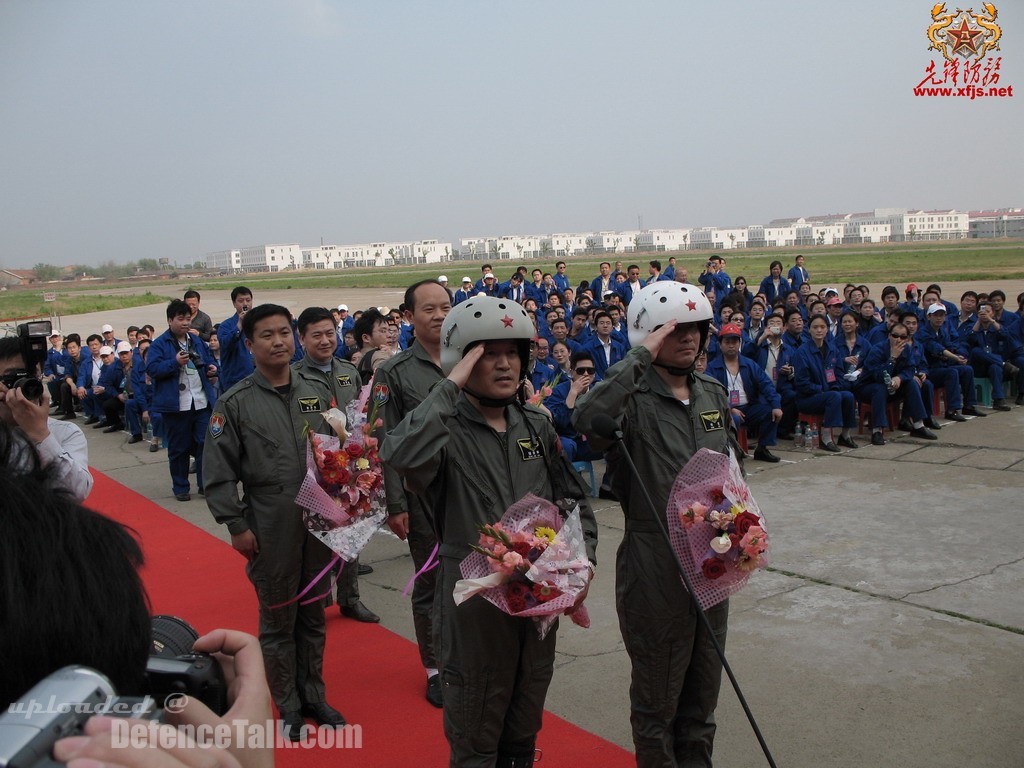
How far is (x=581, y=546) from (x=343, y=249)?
190912mm

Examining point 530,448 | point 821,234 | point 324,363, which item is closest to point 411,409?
point 324,363

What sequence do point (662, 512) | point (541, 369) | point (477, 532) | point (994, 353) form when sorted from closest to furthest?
1. point (477, 532)
2. point (662, 512)
3. point (541, 369)
4. point (994, 353)

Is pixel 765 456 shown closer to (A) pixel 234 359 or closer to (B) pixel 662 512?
(A) pixel 234 359

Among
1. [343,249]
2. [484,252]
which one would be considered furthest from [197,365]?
[343,249]

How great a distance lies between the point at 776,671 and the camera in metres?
4.75

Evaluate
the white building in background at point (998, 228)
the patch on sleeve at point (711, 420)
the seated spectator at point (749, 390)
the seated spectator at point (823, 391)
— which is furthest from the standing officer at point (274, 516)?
the white building in background at point (998, 228)

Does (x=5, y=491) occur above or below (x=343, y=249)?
below

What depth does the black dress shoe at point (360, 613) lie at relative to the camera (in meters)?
5.94

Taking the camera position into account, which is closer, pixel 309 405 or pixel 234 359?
pixel 309 405

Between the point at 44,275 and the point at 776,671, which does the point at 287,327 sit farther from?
the point at 44,275

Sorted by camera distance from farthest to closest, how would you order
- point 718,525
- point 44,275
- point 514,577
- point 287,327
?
point 44,275 → point 287,327 → point 718,525 → point 514,577

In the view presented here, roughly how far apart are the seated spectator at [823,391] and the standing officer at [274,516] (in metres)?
7.65

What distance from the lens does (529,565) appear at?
118 inches

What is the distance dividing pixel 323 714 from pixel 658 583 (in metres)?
2.06
